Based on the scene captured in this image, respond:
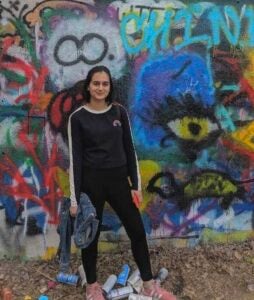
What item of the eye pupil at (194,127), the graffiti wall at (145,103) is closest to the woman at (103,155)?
the graffiti wall at (145,103)

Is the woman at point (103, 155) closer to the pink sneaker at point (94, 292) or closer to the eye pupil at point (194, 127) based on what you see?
the pink sneaker at point (94, 292)

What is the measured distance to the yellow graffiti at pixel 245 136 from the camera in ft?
14.9

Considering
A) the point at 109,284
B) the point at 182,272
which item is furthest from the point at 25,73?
the point at 182,272

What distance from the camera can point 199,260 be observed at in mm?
4629

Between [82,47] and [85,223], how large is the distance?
140cm

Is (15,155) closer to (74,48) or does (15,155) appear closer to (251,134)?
(74,48)

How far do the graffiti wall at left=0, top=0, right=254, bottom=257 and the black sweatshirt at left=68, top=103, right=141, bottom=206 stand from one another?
559mm

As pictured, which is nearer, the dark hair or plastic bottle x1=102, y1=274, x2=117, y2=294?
the dark hair

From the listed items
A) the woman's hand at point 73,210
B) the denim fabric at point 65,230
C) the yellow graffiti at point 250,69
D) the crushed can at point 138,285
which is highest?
the yellow graffiti at point 250,69

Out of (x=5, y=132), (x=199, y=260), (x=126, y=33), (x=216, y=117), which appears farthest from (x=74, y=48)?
(x=199, y=260)

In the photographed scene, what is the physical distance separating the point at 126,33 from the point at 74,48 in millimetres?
433

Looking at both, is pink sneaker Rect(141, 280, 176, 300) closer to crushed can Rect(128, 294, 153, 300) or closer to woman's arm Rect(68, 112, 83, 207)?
A: crushed can Rect(128, 294, 153, 300)

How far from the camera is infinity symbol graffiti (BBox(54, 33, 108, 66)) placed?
4.12m

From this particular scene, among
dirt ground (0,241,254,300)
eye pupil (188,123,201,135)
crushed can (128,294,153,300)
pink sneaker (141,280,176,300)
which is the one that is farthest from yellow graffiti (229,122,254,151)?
crushed can (128,294,153,300)
